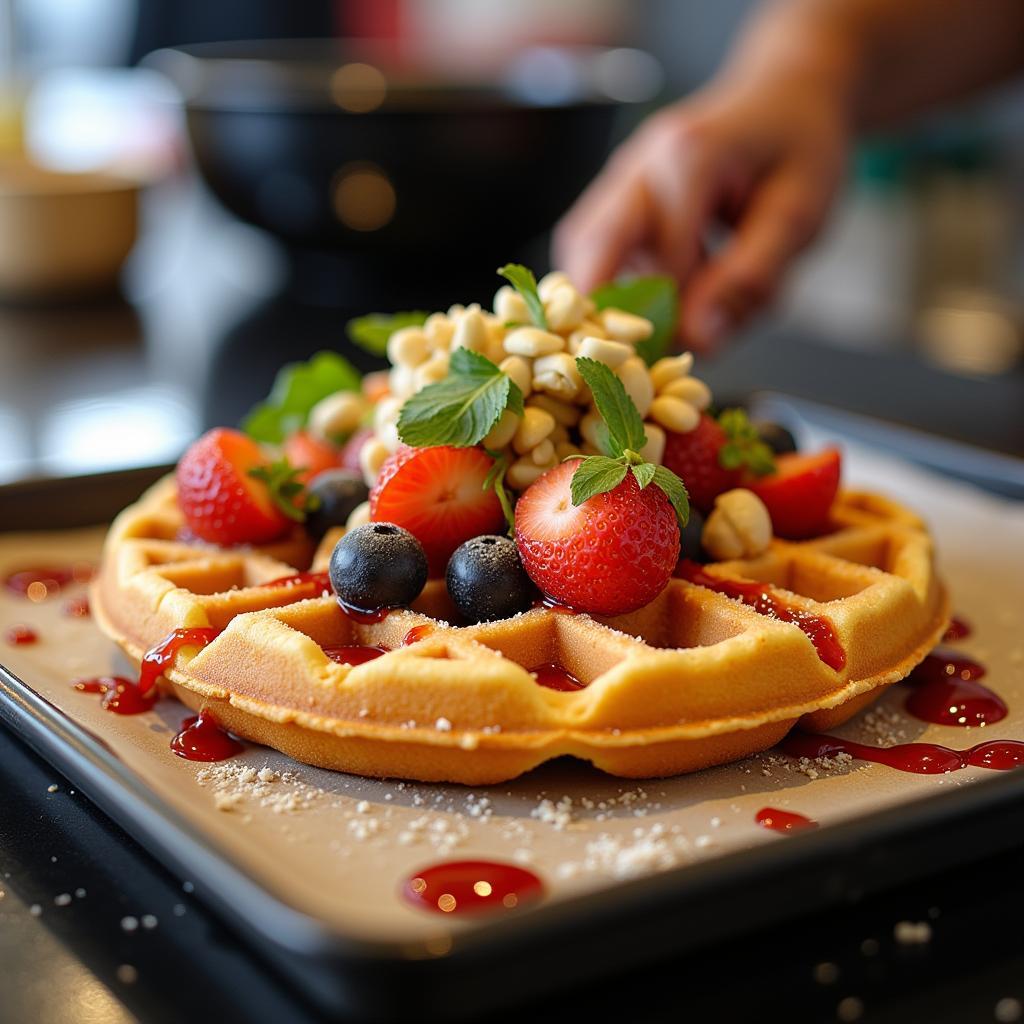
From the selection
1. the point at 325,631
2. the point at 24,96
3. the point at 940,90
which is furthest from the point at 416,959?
the point at 24,96

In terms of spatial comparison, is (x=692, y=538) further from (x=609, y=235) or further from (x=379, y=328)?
(x=609, y=235)

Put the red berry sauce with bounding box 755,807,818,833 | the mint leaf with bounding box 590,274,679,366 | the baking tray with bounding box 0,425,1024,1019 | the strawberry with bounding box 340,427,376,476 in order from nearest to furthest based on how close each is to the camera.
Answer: the baking tray with bounding box 0,425,1024,1019
the red berry sauce with bounding box 755,807,818,833
the strawberry with bounding box 340,427,376,476
the mint leaf with bounding box 590,274,679,366

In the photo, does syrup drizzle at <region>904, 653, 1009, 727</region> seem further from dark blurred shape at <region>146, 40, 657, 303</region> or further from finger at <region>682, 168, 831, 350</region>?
dark blurred shape at <region>146, 40, 657, 303</region>

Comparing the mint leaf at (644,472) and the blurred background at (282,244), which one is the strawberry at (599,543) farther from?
the blurred background at (282,244)

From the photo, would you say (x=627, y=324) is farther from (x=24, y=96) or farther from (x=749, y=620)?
(x=24, y=96)

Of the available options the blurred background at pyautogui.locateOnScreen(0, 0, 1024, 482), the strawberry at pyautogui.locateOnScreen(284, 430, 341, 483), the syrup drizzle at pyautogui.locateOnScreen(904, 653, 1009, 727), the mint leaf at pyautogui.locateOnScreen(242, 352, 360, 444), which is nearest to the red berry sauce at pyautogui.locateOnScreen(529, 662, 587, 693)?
the syrup drizzle at pyautogui.locateOnScreen(904, 653, 1009, 727)

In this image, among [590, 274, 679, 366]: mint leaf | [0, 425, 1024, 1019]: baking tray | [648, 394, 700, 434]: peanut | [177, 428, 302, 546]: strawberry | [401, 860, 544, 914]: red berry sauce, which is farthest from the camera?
[590, 274, 679, 366]: mint leaf

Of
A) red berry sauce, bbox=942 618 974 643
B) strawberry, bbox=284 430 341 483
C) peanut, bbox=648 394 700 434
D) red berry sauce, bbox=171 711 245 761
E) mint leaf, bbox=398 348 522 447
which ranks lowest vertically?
red berry sauce, bbox=942 618 974 643
